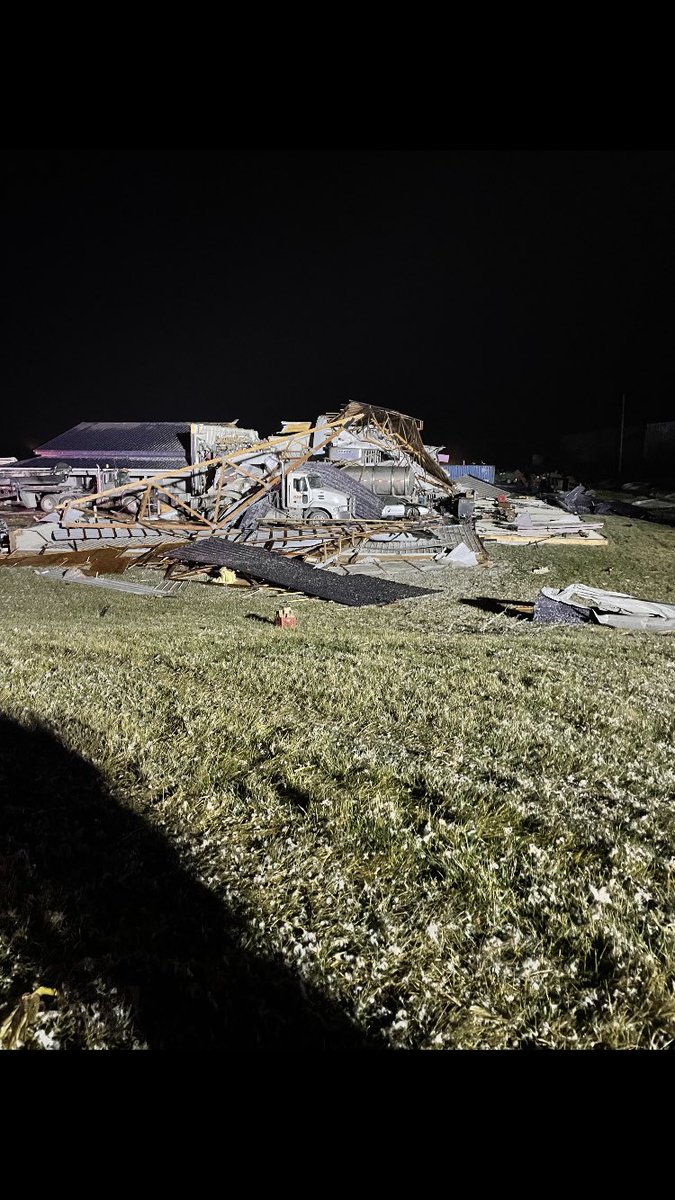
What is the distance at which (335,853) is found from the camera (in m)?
3.73

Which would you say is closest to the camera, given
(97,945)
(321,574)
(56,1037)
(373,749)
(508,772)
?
(56,1037)

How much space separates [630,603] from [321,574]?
784cm

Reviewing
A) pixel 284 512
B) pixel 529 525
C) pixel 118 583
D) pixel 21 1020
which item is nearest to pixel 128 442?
pixel 284 512

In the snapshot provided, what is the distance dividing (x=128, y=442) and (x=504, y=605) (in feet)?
119

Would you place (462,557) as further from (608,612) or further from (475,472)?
(475,472)

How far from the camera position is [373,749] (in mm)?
5238

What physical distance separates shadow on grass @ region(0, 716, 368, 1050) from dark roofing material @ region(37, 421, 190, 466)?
3597cm

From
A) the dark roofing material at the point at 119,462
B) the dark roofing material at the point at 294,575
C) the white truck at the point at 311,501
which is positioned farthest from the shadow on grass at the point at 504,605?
the dark roofing material at the point at 119,462

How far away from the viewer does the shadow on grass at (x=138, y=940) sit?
251cm

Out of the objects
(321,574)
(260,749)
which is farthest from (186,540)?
(260,749)

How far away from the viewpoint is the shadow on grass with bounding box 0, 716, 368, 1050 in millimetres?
2513

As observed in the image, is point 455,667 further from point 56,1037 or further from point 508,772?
point 56,1037

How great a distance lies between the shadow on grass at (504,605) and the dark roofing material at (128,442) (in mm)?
28404

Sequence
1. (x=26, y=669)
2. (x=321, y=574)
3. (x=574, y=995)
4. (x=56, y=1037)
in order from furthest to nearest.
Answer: (x=321, y=574)
(x=26, y=669)
(x=574, y=995)
(x=56, y=1037)
